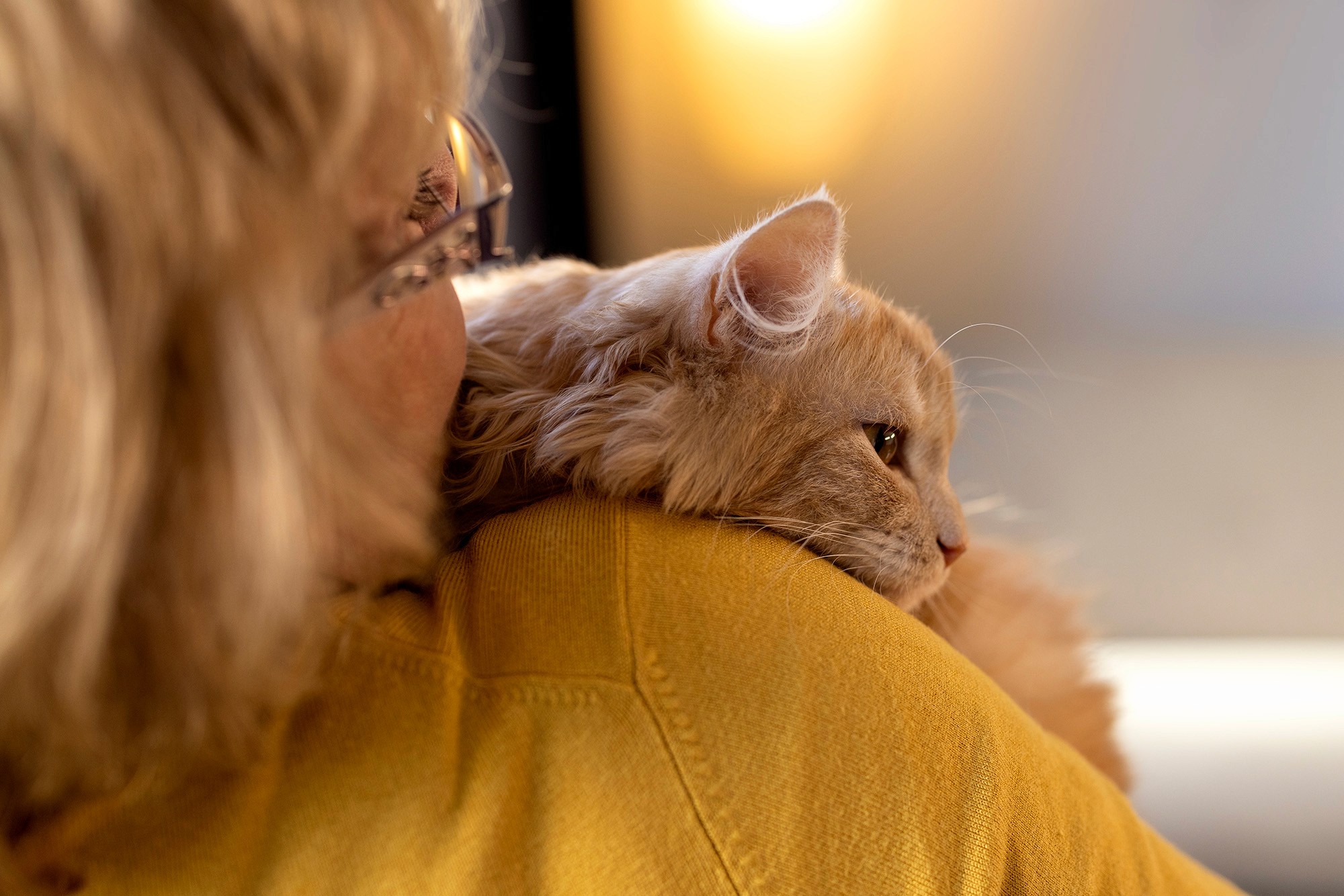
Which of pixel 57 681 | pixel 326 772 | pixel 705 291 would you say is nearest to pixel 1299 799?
pixel 705 291

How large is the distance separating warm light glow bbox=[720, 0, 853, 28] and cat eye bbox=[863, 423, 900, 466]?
3.32 ft

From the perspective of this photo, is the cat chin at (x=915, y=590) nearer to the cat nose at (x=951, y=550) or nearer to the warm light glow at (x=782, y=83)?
the cat nose at (x=951, y=550)

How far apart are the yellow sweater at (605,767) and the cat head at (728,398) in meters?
0.13

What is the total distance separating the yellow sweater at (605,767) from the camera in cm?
55

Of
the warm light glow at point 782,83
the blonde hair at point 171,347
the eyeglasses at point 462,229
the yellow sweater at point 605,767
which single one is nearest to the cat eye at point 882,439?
the yellow sweater at point 605,767

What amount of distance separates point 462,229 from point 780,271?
1.13 ft

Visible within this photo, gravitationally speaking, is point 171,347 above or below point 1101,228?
above

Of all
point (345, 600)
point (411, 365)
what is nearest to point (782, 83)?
point (411, 365)

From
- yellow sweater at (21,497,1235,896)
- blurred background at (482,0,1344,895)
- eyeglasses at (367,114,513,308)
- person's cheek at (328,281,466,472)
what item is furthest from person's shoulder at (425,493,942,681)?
blurred background at (482,0,1344,895)

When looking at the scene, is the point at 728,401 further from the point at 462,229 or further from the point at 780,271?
the point at 462,229

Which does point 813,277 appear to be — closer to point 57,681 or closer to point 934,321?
point 57,681

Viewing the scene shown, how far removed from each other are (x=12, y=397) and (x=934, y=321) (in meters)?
1.70

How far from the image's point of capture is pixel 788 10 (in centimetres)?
158

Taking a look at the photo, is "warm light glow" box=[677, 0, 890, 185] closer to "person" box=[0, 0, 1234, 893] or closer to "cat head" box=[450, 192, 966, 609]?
"cat head" box=[450, 192, 966, 609]
